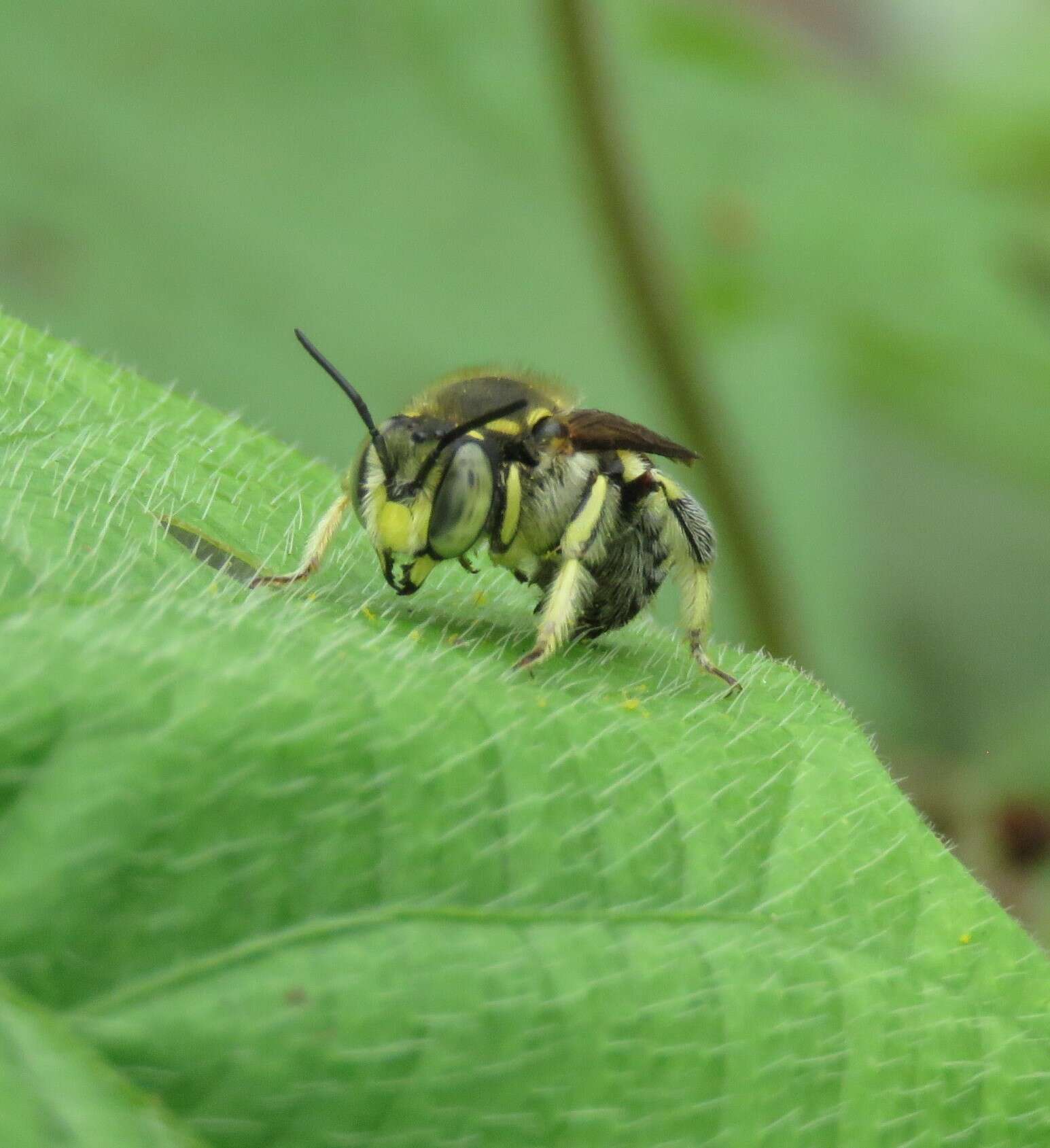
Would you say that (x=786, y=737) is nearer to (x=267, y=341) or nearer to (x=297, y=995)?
(x=297, y=995)

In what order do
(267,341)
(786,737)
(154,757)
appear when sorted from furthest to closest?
(267,341) → (786,737) → (154,757)

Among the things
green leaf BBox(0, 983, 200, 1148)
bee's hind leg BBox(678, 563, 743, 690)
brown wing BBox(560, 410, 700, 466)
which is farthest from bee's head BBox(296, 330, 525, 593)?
green leaf BBox(0, 983, 200, 1148)

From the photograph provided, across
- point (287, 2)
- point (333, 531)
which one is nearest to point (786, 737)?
point (333, 531)

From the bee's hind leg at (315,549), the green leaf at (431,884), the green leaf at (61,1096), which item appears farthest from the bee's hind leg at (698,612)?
the green leaf at (61,1096)

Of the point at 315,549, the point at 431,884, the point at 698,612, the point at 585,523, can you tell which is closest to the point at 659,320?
the point at 698,612

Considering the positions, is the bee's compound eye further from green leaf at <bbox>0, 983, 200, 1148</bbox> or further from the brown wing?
green leaf at <bbox>0, 983, 200, 1148</bbox>

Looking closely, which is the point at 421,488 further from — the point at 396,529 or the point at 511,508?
the point at 511,508

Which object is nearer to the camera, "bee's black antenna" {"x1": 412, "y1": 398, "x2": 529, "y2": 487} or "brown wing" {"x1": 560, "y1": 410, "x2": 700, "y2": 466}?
"bee's black antenna" {"x1": 412, "y1": 398, "x2": 529, "y2": 487}
